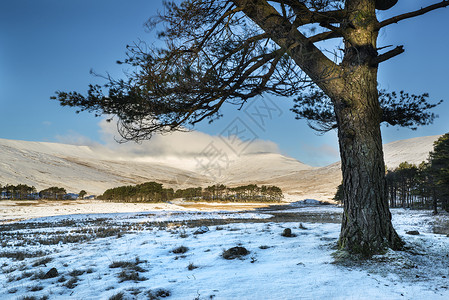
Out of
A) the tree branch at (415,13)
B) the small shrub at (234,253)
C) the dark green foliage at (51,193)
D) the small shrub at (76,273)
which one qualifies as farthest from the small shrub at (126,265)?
the dark green foliage at (51,193)

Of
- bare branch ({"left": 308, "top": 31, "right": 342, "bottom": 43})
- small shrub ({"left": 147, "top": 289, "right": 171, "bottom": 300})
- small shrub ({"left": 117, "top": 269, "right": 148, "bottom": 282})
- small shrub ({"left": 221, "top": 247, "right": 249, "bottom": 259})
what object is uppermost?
bare branch ({"left": 308, "top": 31, "right": 342, "bottom": 43})

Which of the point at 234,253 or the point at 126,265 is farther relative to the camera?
the point at 234,253

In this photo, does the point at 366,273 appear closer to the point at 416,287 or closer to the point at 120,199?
the point at 416,287

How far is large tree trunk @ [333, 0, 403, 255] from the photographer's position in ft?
15.7

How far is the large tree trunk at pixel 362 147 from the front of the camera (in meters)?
4.79

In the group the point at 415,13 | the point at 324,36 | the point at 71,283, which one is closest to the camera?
the point at 71,283

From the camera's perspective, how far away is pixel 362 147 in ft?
16.0

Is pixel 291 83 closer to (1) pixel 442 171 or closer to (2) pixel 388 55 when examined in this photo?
(2) pixel 388 55

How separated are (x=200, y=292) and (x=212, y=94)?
3.49 m

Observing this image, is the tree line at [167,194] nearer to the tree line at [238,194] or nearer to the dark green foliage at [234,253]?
the tree line at [238,194]

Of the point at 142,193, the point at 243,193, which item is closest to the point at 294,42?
the point at 142,193

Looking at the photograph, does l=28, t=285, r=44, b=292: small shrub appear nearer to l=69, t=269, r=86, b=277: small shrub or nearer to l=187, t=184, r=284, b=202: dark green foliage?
l=69, t=269, r=86, b=277: small shrub

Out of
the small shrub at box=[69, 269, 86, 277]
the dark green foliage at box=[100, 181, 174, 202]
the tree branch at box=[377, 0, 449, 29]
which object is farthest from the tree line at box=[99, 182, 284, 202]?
the tree branch at box=[377, 0, 449, 29]

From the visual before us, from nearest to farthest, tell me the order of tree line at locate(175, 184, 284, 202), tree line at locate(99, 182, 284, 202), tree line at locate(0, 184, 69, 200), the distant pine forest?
1. tree line at locate(0, 184, 69, 200)
2. the distant pine forest
3. tree line at locate(99, 182, 284, 202)
4. tree line at locate(175, 184, 284, 202)
